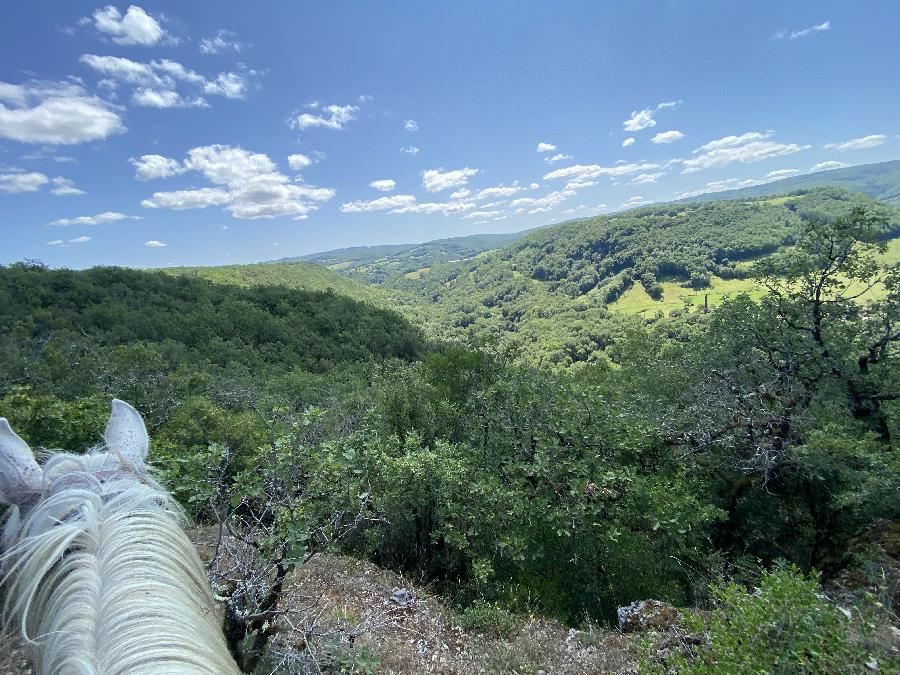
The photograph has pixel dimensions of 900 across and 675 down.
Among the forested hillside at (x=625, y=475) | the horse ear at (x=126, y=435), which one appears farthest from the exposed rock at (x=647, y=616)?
the horse ear at (x=126, y=435)

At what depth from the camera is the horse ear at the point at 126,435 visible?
269 centimetres

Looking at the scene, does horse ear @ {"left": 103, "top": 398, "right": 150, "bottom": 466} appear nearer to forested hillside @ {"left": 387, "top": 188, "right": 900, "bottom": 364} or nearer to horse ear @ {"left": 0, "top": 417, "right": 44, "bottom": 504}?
horse ear @ {"left": 0, "top": 417, "right": 44, "bottom": 504}

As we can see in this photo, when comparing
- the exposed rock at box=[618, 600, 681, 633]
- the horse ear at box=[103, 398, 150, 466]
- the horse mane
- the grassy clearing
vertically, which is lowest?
the grassy clearing

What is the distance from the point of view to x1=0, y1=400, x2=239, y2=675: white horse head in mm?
1599

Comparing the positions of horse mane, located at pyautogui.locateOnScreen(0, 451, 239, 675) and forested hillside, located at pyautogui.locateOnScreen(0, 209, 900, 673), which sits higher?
horse mane, located at pyautogui.locateOnScreen(0, 451, 239, 675)

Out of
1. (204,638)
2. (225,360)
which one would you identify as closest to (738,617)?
(204,638)

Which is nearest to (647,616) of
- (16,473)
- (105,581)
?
(105,581)

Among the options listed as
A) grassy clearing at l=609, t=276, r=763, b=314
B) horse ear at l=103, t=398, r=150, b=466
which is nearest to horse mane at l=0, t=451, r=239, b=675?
horse ear at l=103, t=398, r=150, b=466

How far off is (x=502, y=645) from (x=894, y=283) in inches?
534

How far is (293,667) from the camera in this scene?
334cm

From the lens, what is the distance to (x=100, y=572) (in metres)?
1.89

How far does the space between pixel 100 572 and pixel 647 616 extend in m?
6.37

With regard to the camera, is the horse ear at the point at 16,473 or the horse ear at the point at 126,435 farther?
the horse ear at the point at 126,435

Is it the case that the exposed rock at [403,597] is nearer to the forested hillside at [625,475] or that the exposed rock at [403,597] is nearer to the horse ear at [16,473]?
the forested hillside at [625,475]
